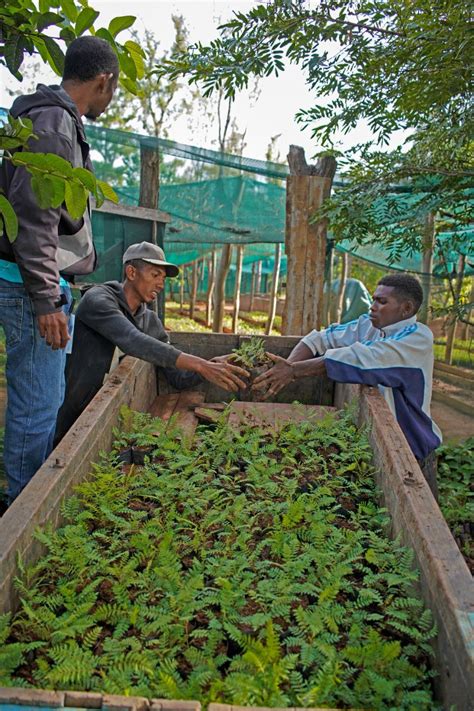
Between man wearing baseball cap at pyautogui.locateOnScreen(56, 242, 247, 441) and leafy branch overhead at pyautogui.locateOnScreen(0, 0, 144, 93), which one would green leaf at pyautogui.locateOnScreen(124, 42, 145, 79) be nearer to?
leafy branch overhead at pyautogui.locateOnScreen(0, 0, 144, 93)

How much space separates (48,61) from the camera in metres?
1.96

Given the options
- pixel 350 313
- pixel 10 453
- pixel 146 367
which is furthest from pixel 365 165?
pixel 350 313

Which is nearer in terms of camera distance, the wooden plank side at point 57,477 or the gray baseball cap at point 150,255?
the wooden plank side at point 57,477

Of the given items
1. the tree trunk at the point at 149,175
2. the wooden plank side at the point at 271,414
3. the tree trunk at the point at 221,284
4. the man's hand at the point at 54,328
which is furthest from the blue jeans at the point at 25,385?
the tree trunk at the point at 221,284

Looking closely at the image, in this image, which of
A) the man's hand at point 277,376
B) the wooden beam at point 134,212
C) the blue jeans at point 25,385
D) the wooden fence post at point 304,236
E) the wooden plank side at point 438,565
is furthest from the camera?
the wooden fence post at point 304,236

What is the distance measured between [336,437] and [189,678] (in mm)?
1868

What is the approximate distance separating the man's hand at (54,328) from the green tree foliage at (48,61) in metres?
0.85

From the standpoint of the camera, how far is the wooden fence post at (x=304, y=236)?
6.18m

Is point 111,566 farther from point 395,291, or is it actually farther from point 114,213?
point 114,213

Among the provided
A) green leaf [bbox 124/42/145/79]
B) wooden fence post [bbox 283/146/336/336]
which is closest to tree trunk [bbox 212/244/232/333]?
wooden fence post [bbox 283/146/336/336]

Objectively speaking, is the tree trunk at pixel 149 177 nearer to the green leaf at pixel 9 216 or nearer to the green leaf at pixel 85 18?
the green leaf at pixel 85 18

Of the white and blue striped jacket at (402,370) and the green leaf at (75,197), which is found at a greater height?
the green leaf at (75,197)

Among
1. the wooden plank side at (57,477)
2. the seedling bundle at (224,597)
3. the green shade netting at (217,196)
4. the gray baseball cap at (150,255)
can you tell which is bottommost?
the seedling bundle at (224,597)

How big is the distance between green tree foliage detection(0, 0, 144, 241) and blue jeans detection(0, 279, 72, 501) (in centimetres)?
99
